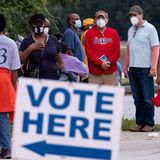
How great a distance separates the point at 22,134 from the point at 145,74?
6679 millimetres

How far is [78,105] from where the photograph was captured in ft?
17.3

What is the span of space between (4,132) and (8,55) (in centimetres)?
90

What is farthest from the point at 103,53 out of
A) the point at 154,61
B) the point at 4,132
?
the point at 4,132

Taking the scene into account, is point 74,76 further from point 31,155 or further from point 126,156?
point 31,155

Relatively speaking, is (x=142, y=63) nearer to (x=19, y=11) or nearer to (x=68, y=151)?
(x=19, y=11)

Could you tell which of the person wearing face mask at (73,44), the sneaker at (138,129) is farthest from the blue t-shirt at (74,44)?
the sneaker at (138,129)

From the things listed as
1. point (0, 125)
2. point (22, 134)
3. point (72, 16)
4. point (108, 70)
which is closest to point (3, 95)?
point (0, 125)

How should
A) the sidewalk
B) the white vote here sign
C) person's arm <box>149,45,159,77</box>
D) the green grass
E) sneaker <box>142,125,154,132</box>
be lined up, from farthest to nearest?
the green grass
sneaker <box>142,125,154,132</box>
person's arm <box>149,45,159,77</box>
the sidewalk
the white vote here sign

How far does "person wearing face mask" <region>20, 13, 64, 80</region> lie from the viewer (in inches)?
393

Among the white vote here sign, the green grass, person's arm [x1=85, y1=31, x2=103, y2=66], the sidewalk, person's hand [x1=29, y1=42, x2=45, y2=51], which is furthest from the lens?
the green grass

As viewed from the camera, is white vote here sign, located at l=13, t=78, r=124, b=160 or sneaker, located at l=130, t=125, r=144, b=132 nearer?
white vote here sign, located at l=13, t=78, r=124, b=160

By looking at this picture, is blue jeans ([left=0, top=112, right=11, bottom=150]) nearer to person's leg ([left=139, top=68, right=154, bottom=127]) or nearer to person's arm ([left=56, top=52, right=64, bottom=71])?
person's arm ([left=56, top=52, right=64, bottom=71])

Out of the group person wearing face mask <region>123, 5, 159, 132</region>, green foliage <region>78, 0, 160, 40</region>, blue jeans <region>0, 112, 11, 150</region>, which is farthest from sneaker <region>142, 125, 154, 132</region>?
green foliage <region>78, 0, 160, 40</region>

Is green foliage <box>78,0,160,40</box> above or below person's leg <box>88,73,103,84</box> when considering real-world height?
above
